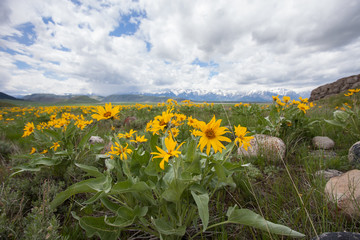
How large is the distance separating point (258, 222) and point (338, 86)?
33.3 metres

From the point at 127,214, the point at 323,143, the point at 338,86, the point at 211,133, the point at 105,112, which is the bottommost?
the point at 323,143

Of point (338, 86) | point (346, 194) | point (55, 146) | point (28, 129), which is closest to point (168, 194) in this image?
point (346, 194)

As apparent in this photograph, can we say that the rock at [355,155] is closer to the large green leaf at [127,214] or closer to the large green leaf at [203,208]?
the large green leaf at [203,208]

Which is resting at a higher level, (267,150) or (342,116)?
(342,116)

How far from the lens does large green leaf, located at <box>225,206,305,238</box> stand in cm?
97

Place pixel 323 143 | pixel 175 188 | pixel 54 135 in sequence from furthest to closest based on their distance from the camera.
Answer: pixel 323 143 < pixel 54 135 < pixel 175 188

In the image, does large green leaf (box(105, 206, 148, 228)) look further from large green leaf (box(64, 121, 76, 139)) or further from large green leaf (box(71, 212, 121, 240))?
large green leaf (box(64, 121, 76, 139))

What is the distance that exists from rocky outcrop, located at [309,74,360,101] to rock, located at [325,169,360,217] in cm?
2913

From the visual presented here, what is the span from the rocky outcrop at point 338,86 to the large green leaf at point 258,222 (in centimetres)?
3030

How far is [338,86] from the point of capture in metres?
24.5

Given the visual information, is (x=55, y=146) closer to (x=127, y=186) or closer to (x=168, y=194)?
(x=127, y=186)

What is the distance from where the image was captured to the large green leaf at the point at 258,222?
97 centimetres

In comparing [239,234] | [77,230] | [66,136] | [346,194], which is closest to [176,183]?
[239,234]

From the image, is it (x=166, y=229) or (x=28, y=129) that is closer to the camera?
(x=166, y=229)
